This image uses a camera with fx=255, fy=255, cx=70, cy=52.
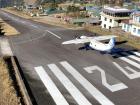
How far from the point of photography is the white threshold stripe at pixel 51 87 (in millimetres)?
37156

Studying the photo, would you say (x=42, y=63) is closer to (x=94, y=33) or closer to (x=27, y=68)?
(x=27, y=68)

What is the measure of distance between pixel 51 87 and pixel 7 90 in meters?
6.99

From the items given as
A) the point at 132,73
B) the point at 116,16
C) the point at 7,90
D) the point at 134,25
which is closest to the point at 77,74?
the point at 132,73

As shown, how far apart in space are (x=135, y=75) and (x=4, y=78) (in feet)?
77.5

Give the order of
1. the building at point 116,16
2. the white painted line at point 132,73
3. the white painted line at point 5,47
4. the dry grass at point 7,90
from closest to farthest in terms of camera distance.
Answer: the dry grass at point 7,90 < the white painted line at point 132,73 < the white painted line at point 5,47 < the building at point 116,16

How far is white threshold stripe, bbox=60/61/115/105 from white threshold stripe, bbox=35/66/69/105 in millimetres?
4675

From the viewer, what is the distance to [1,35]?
8406 centimetres

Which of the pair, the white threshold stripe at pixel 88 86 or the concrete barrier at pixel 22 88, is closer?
the concrete barrier at pixel 22 88

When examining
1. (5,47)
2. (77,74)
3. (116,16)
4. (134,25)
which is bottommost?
(77,74)

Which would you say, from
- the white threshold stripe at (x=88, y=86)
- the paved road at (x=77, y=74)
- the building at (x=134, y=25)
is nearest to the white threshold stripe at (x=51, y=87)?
the paved road at (x=77, y=74)

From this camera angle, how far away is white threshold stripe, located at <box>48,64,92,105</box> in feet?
122

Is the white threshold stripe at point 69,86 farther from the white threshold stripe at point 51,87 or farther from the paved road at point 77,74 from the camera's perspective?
the white threshold stripe at point 51,87

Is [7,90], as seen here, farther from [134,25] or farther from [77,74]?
[134,25]

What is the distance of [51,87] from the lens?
41688 mm
